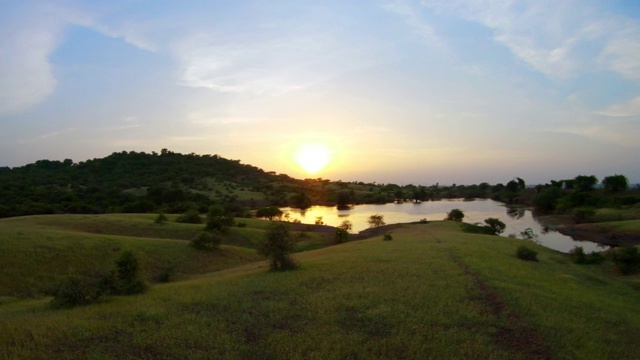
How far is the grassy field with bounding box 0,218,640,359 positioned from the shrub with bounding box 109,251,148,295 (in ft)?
2.66

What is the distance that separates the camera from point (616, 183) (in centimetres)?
10781

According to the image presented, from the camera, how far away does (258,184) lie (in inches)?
6344

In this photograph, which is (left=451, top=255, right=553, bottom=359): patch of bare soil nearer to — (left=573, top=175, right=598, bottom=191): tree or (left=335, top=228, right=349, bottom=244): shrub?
(left=335, top=228, right=349, bottom=244): shrub

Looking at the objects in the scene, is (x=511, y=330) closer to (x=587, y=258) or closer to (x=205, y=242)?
(x=587, y=258)

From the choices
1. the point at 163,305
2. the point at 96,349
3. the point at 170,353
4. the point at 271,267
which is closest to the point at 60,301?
the point at 163,305

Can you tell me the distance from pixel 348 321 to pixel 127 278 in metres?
12.6

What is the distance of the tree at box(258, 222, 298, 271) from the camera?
25328mm

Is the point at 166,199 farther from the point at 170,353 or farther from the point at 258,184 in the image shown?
the point at 170,353

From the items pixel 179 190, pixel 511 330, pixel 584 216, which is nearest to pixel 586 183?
pixel 584 216

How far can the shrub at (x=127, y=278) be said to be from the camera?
1906 cm

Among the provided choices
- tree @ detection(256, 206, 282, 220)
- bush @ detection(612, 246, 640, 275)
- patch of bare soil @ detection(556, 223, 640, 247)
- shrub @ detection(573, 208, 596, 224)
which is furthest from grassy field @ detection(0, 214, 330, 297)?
shrub @ detection(573, 208, 596, 224)

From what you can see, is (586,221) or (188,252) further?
(586,221)

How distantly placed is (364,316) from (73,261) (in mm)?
25173

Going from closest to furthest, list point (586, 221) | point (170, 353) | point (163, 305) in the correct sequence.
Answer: point (170, 353)
point (163, 305)
point (586, 221)
